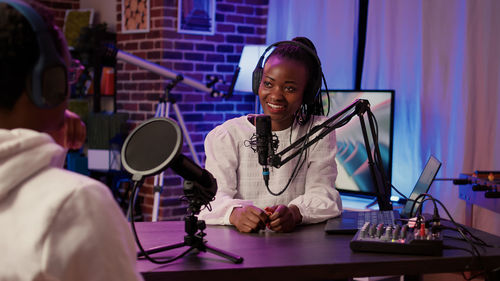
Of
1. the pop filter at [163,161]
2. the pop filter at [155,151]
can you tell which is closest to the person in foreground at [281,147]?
the pop filter at [163,161]

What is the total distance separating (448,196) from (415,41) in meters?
0.98

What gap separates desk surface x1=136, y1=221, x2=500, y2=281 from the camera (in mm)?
1358

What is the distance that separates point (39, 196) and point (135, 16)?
393 cm

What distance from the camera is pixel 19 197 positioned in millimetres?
Result: 758

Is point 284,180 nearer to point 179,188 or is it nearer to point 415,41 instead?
point 415,41

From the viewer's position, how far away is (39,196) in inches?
29.3

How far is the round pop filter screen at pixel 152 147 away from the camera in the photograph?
125 cm

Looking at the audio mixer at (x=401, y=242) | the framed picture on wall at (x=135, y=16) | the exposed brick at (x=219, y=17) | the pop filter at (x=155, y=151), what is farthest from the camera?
the exposed brick at (x=219, y=17)

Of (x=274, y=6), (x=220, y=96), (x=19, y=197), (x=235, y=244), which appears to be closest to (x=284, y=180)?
(x=235, y=244)

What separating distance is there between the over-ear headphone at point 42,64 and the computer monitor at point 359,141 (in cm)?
283

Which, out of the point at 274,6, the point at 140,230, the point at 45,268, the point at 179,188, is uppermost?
the point at 274,6

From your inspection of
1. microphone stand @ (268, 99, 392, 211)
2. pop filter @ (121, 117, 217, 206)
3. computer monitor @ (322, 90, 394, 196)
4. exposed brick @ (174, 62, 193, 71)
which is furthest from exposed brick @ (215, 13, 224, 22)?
pop filter @ (121, 117, 217, 206)

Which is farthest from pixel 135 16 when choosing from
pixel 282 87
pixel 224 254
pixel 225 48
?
pixel 224 254

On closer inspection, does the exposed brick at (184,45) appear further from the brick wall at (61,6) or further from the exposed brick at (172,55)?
the brick wall at (61,6)
